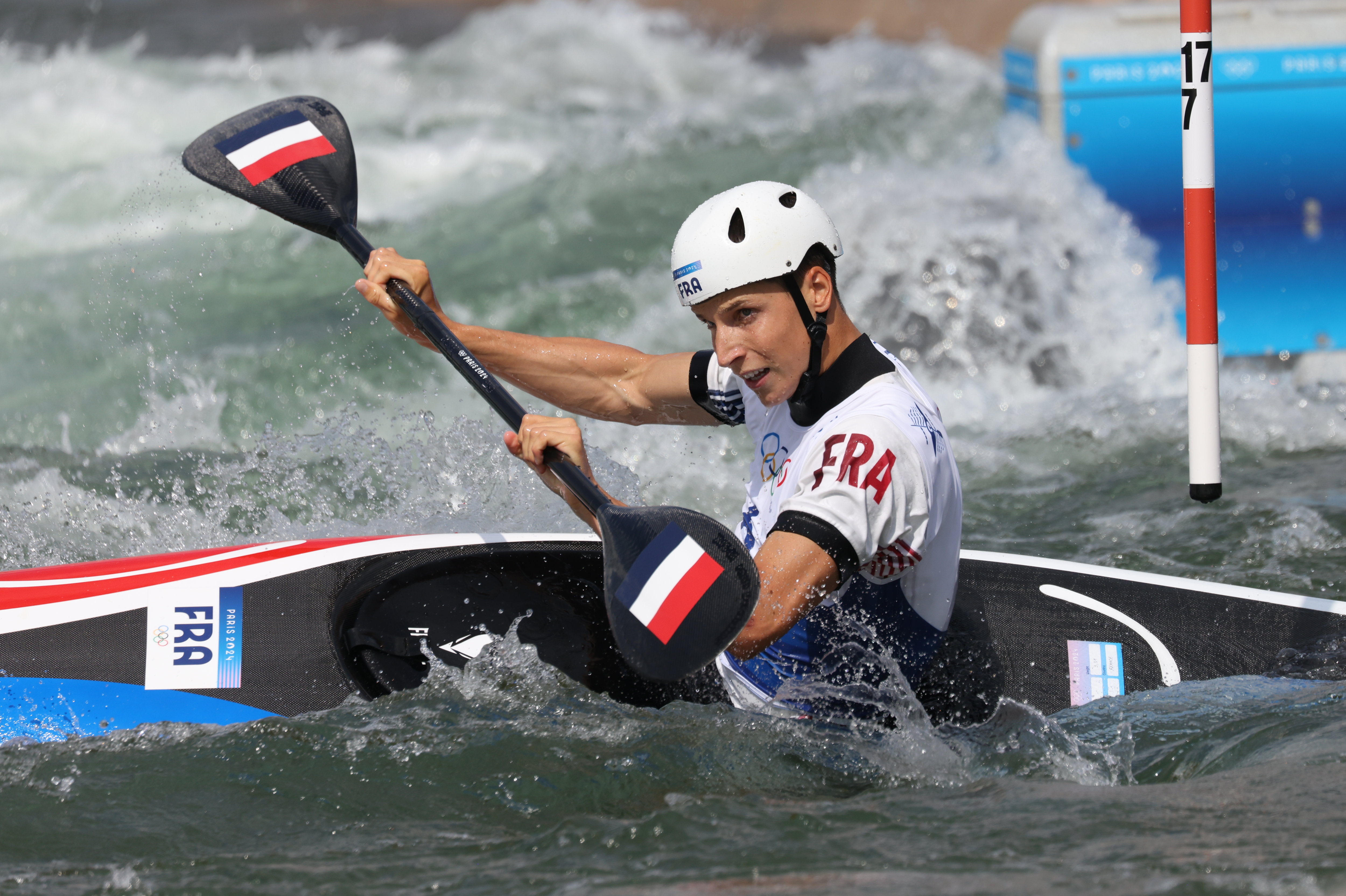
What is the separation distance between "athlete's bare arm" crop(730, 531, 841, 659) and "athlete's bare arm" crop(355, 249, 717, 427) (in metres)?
0.85

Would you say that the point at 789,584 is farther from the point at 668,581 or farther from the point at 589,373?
the point at 589,373

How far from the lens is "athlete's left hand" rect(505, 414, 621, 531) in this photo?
255cm

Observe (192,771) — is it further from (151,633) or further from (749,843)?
(749,843)

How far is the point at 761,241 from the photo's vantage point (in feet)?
7.76

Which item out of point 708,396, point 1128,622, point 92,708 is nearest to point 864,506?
point 708,396

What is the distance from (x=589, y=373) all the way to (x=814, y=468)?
1034 mm

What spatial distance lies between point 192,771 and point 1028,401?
4571mm

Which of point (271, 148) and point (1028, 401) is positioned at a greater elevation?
point (271, 148)

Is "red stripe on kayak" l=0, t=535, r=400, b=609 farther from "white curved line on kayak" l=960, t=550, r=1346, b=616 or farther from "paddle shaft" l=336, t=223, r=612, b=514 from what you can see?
"white curved line on kayak" l=960, t=550, r=1346, b=616


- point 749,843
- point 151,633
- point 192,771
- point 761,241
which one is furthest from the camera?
point 151,633

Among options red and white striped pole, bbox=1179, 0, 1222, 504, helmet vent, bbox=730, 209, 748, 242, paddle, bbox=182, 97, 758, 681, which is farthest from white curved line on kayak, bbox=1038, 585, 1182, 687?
helmet vent, bbox=730, 209, 748, 242

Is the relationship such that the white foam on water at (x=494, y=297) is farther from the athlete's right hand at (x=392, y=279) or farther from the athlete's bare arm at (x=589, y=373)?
the athlete's right hand at (x=392, y=279)

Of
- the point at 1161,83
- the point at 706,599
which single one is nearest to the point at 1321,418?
the point at 1161,83

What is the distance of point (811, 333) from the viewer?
2.41m
